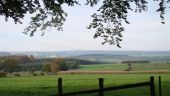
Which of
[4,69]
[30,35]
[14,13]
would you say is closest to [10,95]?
[30,35]

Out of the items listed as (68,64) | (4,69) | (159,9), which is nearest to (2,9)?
(159,9)

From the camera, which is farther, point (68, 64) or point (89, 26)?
point (68, 64)

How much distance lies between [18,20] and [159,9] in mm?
8945

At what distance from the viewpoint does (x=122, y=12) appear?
25469 mm

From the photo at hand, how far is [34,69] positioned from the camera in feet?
286

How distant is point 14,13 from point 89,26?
4839 millimetres

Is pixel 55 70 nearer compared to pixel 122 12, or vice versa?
pixel 122 12

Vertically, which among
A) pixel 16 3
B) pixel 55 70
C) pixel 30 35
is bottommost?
pixel 55 70

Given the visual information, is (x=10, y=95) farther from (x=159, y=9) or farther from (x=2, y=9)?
(x=159, y=9)

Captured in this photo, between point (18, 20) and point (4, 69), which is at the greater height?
point (18, 20)

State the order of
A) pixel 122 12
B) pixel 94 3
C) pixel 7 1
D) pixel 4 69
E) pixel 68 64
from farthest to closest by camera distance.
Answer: pixel 68 64, pixel 4 69, pixel 94 3, pixel 122 12, pixel 7 1

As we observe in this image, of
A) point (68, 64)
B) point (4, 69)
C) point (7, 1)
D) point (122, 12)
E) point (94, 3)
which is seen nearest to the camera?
point (7, 1)

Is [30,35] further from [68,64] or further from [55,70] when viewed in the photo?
[68,64]

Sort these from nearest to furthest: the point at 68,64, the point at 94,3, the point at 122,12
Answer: the point at 122,12, the point at 94,3, the point at 68,64
